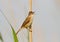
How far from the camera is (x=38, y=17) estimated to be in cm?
98

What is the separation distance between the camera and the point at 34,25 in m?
0.98

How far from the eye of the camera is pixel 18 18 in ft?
3.29

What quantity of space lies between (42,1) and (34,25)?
0.20 m

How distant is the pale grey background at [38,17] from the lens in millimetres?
952

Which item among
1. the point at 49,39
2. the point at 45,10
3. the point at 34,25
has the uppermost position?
the point at 45,10

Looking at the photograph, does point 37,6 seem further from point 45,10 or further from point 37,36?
point 37,36

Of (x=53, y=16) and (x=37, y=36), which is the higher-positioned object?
(x=53, y=16)

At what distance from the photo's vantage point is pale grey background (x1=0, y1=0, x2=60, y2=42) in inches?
37.5

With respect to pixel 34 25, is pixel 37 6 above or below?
above

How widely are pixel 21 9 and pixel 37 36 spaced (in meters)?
0.25

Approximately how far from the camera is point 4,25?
101 centimetres

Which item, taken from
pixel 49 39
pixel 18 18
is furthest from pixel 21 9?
pixel 49 39

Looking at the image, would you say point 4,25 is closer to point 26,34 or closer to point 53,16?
point 26,34

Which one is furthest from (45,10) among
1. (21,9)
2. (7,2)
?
(7,2)
